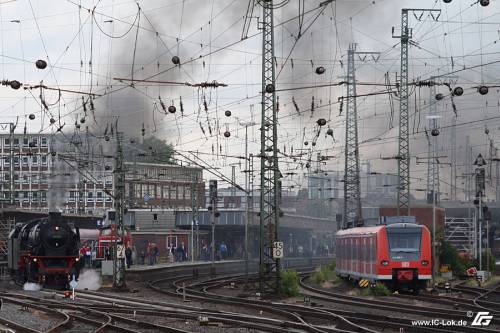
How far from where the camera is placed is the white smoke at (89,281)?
45.9m

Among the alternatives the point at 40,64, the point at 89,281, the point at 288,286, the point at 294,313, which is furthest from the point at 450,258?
the point at 40,64

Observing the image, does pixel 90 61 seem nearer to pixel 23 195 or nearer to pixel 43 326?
pixel 43 326

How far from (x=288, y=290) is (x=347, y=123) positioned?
2683 cm

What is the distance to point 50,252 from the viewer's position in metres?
44.2

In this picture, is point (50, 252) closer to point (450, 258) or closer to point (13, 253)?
point (13, 253)

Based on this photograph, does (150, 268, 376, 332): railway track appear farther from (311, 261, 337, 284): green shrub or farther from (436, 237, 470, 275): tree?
(436, 237, 470, 275): tree

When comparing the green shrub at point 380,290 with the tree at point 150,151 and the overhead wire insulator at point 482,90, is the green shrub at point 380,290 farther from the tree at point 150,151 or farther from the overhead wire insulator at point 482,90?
the tree at point 150,151

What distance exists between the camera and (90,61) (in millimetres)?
31859

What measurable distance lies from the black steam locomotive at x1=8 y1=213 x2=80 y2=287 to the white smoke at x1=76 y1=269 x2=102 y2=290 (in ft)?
3.31

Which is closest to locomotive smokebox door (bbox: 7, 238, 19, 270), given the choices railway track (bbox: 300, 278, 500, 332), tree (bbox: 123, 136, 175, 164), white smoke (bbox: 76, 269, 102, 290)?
white smoke (bbox: 76, 269, 102, 290)

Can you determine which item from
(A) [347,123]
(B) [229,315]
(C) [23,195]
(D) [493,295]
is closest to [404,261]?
(D) [493,295]

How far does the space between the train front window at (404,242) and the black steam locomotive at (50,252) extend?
1578 centimetres

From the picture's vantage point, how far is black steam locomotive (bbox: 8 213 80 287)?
44.1 metres

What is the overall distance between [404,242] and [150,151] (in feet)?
185
